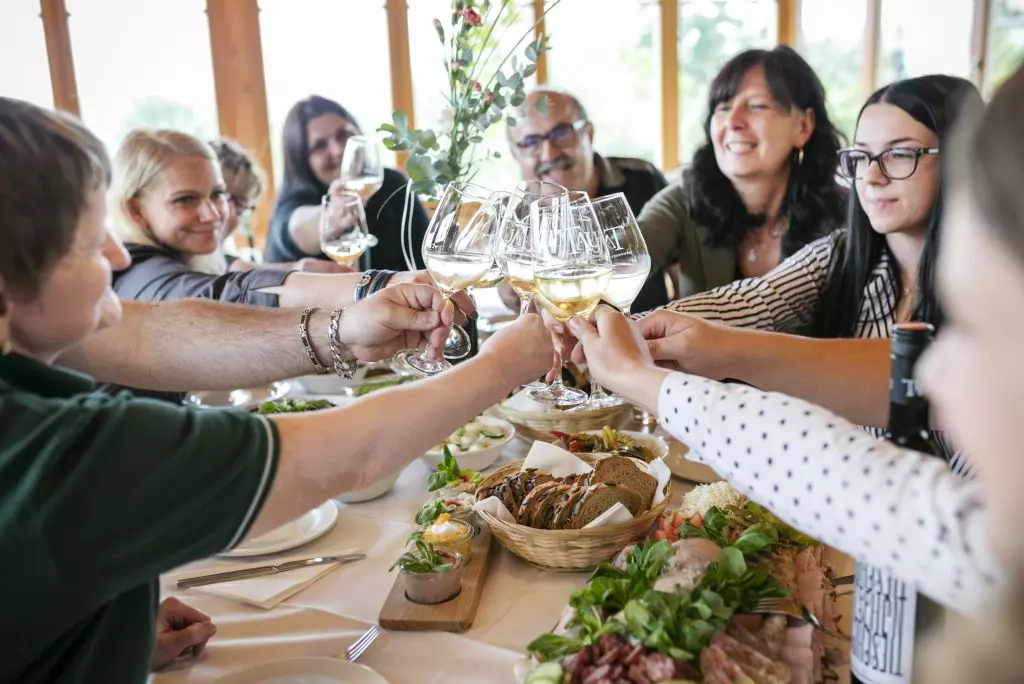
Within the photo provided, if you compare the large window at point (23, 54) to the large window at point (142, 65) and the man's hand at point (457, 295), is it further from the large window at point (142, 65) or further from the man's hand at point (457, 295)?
the man's hand at point (457, 295)

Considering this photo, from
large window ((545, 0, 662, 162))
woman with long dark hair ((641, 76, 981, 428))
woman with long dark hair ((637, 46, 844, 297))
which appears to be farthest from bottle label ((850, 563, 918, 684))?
large window ((545, 0, 662, 162))

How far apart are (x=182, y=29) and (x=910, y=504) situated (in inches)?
211

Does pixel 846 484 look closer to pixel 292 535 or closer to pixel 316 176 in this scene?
pixel 292 535

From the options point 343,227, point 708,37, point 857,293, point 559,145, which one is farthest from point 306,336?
point 708,37

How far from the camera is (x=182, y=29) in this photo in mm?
5078

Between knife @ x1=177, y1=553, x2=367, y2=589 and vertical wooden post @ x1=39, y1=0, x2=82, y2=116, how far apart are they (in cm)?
436

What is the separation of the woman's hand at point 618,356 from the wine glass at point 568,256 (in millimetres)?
34

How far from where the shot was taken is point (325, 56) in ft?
17.8

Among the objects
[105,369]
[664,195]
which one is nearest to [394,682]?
[105,369]

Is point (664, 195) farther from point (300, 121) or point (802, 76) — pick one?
point (300, 121)

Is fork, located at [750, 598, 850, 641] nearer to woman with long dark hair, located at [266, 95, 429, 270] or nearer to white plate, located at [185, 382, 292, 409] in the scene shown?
white plate, located at [185, 382, 292, 409]

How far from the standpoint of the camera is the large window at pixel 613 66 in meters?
6.13

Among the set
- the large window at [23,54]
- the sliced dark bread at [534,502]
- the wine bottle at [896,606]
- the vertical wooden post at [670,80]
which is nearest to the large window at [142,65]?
the large window at [23,54]

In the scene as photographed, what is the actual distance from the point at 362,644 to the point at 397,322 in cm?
60
